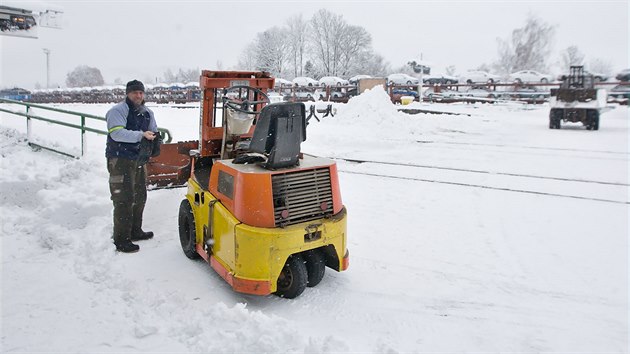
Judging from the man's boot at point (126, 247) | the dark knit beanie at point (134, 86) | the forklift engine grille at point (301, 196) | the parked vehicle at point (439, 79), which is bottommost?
the man's boot at point (126, 247)

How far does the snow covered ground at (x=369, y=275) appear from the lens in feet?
12.0

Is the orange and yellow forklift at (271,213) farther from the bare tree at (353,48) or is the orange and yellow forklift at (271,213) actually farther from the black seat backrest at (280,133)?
the bare tree at (353,48)

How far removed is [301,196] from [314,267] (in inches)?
29.9

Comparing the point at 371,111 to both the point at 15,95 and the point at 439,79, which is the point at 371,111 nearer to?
the point at 439,79

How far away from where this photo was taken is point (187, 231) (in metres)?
5.30

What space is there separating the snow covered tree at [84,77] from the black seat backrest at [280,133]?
95.6 meters

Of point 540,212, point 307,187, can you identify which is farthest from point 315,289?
point 540,212

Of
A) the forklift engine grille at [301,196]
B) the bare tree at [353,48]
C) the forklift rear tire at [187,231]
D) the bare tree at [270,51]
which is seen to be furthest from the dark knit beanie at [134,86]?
the bare tree at [353,48]

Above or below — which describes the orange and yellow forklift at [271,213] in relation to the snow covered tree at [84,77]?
below

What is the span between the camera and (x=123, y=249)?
5273 millimetres

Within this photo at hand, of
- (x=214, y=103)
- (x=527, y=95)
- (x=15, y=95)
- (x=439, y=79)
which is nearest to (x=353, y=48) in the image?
(x=439, y=79)

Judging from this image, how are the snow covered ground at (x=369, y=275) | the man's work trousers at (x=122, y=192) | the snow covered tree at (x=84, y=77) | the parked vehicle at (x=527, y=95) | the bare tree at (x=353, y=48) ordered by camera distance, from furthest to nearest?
1. the snow covered tree at (x=84, y=77)
2. the bare tree at (x=353, y=48)
3. the parked vehicle at (x=527, y=95)
4. the man's work trousers at (x=122, y=192)
5. the snow covered ground at (x=369, y=275)

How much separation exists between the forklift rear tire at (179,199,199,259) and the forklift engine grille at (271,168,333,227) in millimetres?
1362

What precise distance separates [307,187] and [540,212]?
4572 millimetres
